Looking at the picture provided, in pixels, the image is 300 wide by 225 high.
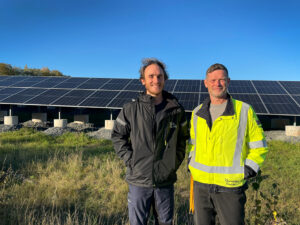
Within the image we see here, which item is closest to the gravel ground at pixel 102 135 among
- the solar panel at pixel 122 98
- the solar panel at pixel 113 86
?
the solar panel at pixel 122 98

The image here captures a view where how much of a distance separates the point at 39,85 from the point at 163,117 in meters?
21.2

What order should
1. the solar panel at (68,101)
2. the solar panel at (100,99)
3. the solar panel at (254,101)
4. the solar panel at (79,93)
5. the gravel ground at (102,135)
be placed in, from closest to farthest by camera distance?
the gravel ground at (102,135)
the solar panel at (254,101)
the solar panel at (100,99)
the solar panel at (68,101)
the solar panel at (79,93)

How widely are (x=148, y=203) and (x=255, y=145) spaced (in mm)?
1322

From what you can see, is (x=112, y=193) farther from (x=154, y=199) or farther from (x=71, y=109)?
(x=71, y=109)

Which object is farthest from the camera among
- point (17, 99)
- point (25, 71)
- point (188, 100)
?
point (25, 71)

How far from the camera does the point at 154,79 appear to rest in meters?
2.29

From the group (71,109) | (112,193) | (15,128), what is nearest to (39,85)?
(71,109)

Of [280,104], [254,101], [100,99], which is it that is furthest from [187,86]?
[100,99]

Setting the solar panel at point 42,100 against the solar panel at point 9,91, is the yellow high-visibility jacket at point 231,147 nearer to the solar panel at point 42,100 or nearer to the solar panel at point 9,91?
the solar panel at point 42,100

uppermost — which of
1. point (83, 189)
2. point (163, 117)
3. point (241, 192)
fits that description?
point (163, 117)

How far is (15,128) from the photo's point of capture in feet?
46.8

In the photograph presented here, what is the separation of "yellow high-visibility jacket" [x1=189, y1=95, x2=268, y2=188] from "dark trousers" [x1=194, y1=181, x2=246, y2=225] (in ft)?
0.37

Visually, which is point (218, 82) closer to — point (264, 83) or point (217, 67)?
point (217, 67)

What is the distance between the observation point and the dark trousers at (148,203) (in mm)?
2211
